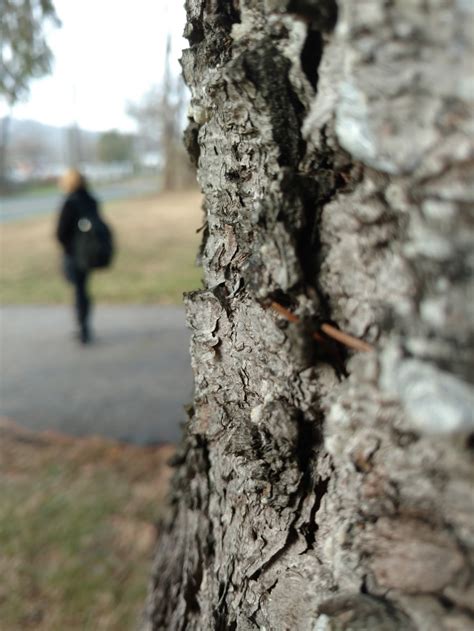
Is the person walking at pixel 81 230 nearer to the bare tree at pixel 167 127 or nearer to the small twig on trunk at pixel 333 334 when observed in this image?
the small twig on trunk at pixel 333 334

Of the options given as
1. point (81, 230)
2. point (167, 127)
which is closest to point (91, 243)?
point (81, 230)

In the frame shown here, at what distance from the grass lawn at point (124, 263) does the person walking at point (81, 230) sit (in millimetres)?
567

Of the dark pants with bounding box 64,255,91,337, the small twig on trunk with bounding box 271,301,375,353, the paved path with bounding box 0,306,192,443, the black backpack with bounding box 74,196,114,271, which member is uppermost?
the small twig on trunk with bounding box 271,301,375,353

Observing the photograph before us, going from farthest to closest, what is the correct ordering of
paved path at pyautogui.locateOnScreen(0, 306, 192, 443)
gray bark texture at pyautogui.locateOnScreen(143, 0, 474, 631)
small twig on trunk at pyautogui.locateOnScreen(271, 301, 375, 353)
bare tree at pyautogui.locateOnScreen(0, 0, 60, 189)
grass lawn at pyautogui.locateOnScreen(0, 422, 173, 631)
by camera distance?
paved path at pyautogui.locateOnScreen(0, 306, 192, 443) < bare tree at pyautogui.locateOnScreen(0, 0, 60, 189) < grass lawn at pyautogui.locateOnScreen(0, 422, 173, 631) < small twig on trunk at pyautogui.locateOnScreen(271, 301, 375, 353) < gray bark texture at pyautogui.locateOnScreen(143, 0, 474, 631)

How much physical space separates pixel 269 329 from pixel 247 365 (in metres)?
0.12

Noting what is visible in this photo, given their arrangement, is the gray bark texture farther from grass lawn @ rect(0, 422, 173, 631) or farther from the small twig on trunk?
grass lawn @ rect(0, 422, 173, 631)

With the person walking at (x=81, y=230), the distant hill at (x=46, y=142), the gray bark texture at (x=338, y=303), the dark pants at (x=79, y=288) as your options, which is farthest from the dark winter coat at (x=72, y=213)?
the distant hill at (x=46, y=142)

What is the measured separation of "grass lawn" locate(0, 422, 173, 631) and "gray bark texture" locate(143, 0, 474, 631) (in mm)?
1872

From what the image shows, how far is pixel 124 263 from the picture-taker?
12.4 m

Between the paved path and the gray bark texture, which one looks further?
the paved path

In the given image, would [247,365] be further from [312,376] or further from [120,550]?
[120,550]

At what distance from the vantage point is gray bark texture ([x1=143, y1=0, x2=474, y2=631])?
2.31ft

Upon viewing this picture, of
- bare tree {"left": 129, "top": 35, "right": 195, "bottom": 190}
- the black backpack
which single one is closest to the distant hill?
bare tree {"left": 129, "top": 35, "right": 195, "bottom": 190}

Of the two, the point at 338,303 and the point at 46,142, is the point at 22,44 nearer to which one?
the point at 338,303
